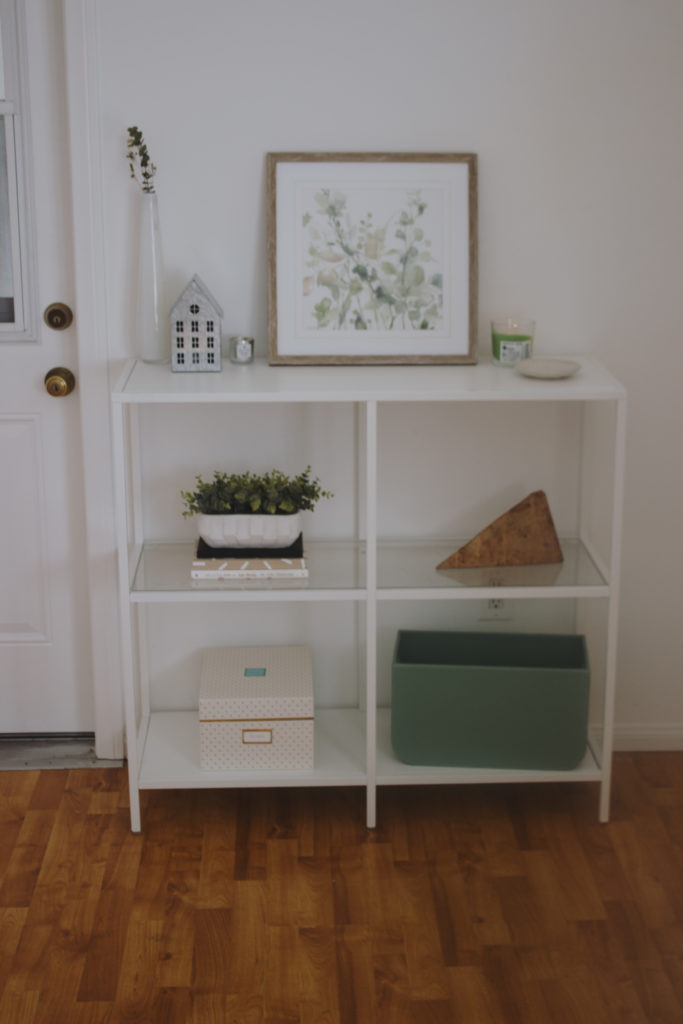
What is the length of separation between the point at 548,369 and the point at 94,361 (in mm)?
1046

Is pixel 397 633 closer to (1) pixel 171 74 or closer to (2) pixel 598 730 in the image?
(2) pixel 598 730

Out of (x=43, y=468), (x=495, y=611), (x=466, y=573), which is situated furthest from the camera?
(x=495, y=611)

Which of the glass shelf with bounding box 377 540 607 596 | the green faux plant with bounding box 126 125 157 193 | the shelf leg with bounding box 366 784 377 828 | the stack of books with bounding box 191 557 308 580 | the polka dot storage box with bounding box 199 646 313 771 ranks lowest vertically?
the shelf leg with bounding box 366 784 377 828

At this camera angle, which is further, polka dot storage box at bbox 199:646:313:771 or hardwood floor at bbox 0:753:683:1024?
polka dot storage box at bbox 199:646:313:771

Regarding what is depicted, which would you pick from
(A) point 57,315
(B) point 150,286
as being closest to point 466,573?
(B) point 150,286

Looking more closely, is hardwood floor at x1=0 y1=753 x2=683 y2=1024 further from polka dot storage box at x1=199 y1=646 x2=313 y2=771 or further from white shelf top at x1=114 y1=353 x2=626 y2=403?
white shelf top at x1=114 y1=353 x2=626 y2=403

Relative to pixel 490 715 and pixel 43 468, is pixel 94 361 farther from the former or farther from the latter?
pixel 490 715

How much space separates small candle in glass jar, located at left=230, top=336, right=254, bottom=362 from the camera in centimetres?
260

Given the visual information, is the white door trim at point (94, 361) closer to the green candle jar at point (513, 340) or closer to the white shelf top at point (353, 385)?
the white shelf top at point (353, 385)

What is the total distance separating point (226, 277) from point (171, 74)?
1.49ft

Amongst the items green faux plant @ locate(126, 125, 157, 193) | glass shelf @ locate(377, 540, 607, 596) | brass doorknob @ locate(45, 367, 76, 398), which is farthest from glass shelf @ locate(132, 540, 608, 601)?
green faux plant @ locate(126, 125, 157, 193)

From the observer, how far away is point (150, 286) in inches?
102

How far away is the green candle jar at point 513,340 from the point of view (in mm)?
2607

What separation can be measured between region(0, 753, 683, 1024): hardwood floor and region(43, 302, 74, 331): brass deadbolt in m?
1.11
